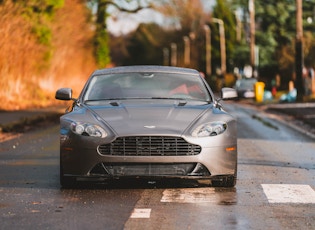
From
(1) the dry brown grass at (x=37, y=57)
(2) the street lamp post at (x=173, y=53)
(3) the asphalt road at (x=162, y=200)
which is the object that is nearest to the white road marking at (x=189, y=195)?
(3) the asphalt road at (x=162, y=200)

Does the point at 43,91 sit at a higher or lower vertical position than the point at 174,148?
lower

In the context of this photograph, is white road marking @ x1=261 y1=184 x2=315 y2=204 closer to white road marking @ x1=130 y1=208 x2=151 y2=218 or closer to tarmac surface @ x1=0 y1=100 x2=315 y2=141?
white road marking @ x1=130 y1=208 x2=151 y2=218

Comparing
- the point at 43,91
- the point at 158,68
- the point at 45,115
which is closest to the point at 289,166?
the point at 158,68

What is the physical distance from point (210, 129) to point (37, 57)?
3106 centimetres

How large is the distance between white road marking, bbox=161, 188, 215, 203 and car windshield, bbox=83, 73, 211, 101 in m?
1.54

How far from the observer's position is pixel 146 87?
12.2 m

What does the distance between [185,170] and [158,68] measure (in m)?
2.42

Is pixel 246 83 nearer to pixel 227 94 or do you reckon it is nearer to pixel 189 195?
pixel 227 94

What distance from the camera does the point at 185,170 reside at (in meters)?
10.5

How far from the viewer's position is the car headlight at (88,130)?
10.5 m

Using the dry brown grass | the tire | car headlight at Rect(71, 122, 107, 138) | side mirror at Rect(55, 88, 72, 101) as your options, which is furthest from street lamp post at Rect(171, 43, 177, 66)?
car headlight at Rect(71, 122, 107, 138)

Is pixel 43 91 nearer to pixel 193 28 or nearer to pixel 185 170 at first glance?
pixel 185 170

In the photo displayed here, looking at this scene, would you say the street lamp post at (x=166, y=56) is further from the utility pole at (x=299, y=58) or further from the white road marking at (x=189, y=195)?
the white road marking at (x=189, y=195)

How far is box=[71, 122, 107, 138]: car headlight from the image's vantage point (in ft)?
34.4
